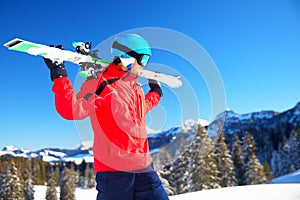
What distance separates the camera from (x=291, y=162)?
4597cm

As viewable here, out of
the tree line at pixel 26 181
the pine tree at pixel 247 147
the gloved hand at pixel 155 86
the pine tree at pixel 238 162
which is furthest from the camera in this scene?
the tree line at pixel 26 181

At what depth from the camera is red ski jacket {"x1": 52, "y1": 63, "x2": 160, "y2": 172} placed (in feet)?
7.34

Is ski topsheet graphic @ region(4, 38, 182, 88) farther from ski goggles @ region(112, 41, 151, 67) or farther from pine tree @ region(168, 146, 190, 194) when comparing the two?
pine tree @ region(168, 146, 190, 194)

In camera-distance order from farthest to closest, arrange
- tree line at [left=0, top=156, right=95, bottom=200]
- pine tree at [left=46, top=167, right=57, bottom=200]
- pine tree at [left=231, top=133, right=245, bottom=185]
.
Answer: pine tree at [left=46, top=167, right=57, bottom=200]
tree line at [left=0, top=156, right=95, bottom=200]
pine tree at [left=231, top=133, right=245, bottom=185]

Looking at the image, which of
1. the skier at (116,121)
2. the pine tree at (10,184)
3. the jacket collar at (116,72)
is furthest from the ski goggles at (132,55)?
the pine tree at (10,184)

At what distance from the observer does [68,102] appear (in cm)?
218

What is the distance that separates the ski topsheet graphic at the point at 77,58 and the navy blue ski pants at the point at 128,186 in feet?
3.07

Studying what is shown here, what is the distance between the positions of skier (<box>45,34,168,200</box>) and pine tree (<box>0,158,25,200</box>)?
29.4 meters

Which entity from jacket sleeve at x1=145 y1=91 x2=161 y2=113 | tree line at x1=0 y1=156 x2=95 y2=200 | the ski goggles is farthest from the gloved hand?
tree line at x1=0 y1=156 x2=95 y2=200

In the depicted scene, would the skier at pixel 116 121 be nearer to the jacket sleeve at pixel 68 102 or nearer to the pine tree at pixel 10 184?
the jacket sleeve at pixel 68 102

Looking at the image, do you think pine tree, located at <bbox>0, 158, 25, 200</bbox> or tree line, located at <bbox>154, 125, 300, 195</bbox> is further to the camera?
pine tree, located at <bbox>0, 158, 25, 200</bbox>

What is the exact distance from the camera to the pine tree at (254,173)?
2349 cm

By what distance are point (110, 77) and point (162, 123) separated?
895 millimetres

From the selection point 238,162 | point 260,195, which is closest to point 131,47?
point 260,195
